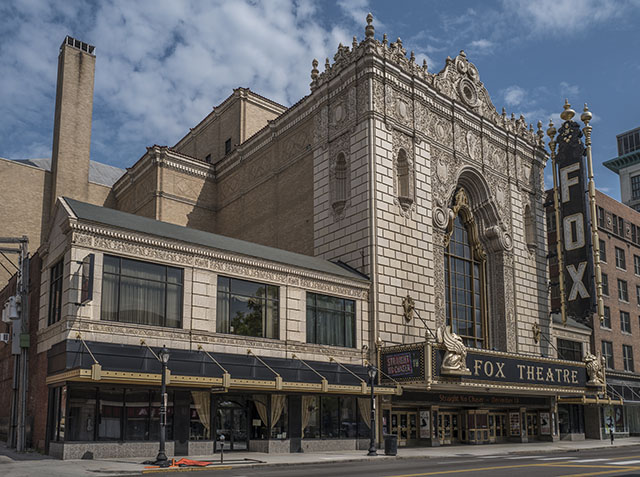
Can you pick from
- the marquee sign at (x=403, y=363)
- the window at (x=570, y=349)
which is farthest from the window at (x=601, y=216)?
the marquee sign at (x=403, y=363)

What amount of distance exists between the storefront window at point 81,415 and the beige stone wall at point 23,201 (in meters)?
28.7

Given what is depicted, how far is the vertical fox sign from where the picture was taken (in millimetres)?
43594

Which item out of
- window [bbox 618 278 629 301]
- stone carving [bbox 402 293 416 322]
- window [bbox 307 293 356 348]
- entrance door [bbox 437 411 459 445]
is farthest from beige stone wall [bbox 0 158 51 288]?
window [bbox 618 278 629 301]

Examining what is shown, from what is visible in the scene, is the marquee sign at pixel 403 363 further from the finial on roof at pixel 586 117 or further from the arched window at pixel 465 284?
the finial on roof at pixel 586 117

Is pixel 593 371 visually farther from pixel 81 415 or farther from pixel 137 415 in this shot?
pixel 81 415

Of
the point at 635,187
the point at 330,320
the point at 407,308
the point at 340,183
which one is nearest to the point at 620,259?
the point at 407,308

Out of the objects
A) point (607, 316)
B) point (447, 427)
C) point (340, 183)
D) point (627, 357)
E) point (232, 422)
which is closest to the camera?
point (232, 422)

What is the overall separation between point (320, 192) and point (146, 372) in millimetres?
17334

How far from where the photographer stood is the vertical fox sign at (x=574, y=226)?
4359 cm

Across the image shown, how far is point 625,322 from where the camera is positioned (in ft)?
191

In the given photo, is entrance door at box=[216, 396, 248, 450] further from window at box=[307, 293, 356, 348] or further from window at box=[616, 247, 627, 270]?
window at box=[616, 247, 627, 270]

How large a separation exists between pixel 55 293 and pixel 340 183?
17.0 meters

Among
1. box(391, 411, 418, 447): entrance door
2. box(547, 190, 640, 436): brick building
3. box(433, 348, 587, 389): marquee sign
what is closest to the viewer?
box(433, 348, 587, 389): marquee sign

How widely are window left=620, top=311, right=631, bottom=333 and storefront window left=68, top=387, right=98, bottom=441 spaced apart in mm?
47999
